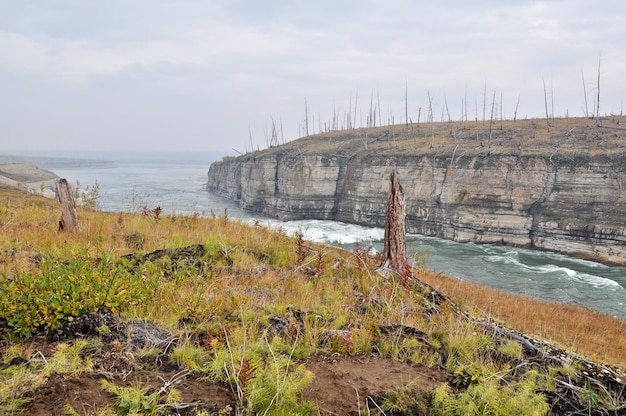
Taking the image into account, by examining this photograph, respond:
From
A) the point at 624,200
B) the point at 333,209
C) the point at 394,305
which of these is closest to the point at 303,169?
the point at 333,209

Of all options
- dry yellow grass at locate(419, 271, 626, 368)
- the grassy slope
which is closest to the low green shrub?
dry yellow grass at locate(419, 271, 626, 368)

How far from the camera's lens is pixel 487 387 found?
303 centimetres

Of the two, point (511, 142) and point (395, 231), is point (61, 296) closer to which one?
point (395, 231)

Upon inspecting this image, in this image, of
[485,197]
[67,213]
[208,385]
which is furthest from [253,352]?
[485,197]

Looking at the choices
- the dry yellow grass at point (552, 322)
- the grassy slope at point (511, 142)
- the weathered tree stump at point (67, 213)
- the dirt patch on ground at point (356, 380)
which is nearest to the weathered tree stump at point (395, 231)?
the dry yellow grass at point (552, 322)

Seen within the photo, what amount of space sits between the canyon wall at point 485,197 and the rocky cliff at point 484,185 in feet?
0.36

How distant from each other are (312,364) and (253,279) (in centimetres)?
244

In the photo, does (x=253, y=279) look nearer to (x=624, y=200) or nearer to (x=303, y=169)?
(x=624, y=200)

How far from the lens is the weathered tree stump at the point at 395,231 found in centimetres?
683

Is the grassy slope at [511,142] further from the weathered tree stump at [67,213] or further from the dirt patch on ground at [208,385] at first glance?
the dirt patch on ground at [208,385]

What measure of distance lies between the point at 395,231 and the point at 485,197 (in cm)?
4291

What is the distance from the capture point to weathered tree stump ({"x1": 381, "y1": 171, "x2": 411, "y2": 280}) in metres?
6.83

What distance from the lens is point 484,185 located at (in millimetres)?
45188

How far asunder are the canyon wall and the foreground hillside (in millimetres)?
27417
